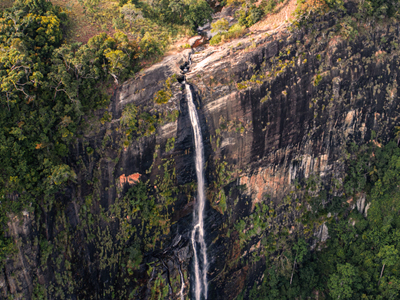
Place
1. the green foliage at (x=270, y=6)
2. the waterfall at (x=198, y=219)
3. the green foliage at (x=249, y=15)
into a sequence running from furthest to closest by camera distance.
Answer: the green foliage at (x=249, y=15)
the green foliage at (x=270, y=6)
the waterfall at (x=198, y=219)

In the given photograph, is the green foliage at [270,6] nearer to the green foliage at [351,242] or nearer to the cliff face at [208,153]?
the cliff face at [208,153]

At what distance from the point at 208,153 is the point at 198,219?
17.2ft

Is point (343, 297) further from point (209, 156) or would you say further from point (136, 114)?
point (136, 114)

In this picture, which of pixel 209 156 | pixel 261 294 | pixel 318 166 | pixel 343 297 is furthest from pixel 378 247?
pixel 209 156

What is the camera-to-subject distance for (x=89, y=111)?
21.0 metres

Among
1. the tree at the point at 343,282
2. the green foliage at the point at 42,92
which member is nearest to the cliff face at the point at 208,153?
the green foliage at the point at 42,92

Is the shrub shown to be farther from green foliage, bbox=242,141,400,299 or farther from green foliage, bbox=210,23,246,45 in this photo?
green foliage, bbox=242,141,400,299

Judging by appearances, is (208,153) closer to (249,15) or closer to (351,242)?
(249,15)

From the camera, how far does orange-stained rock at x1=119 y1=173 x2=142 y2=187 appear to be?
2155 centimetres

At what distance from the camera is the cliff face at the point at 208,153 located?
20.8m

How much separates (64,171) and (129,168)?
4377mm

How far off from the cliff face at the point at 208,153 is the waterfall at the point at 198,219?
0.43 metres

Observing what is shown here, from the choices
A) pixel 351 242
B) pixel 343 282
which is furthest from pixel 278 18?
pixel 343 282

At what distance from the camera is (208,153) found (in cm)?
2275
